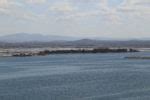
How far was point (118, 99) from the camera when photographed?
28.0 metres

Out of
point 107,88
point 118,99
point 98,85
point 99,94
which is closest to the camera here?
point 118,99

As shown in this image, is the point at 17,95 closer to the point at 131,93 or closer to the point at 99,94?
the point at 99,94

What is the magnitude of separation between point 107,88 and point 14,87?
24.8 feet

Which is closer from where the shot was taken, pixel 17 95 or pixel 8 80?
pixel 17 95

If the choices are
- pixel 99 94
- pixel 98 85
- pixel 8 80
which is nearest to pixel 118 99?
pixel 99 94

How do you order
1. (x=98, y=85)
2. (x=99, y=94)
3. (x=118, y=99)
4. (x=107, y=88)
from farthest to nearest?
(x=98, y=85)
(x=107, y=88)
(x=99, y=94)
(x=118, y=99)

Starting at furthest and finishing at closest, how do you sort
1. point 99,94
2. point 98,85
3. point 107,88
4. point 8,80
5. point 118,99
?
point 8,80, point 98,85, point 107,88, point 99,94, point 118,99

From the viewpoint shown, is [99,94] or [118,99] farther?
[99,94]

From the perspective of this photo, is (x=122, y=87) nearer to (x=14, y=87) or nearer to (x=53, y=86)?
(x=53, y=86)

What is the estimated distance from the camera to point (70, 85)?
119 feet

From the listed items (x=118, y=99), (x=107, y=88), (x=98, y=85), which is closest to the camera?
(x=118, y=99)

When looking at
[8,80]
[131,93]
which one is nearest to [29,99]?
[131,93]

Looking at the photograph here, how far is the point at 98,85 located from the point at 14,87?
6.82 meters

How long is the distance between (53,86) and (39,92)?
3.93m
